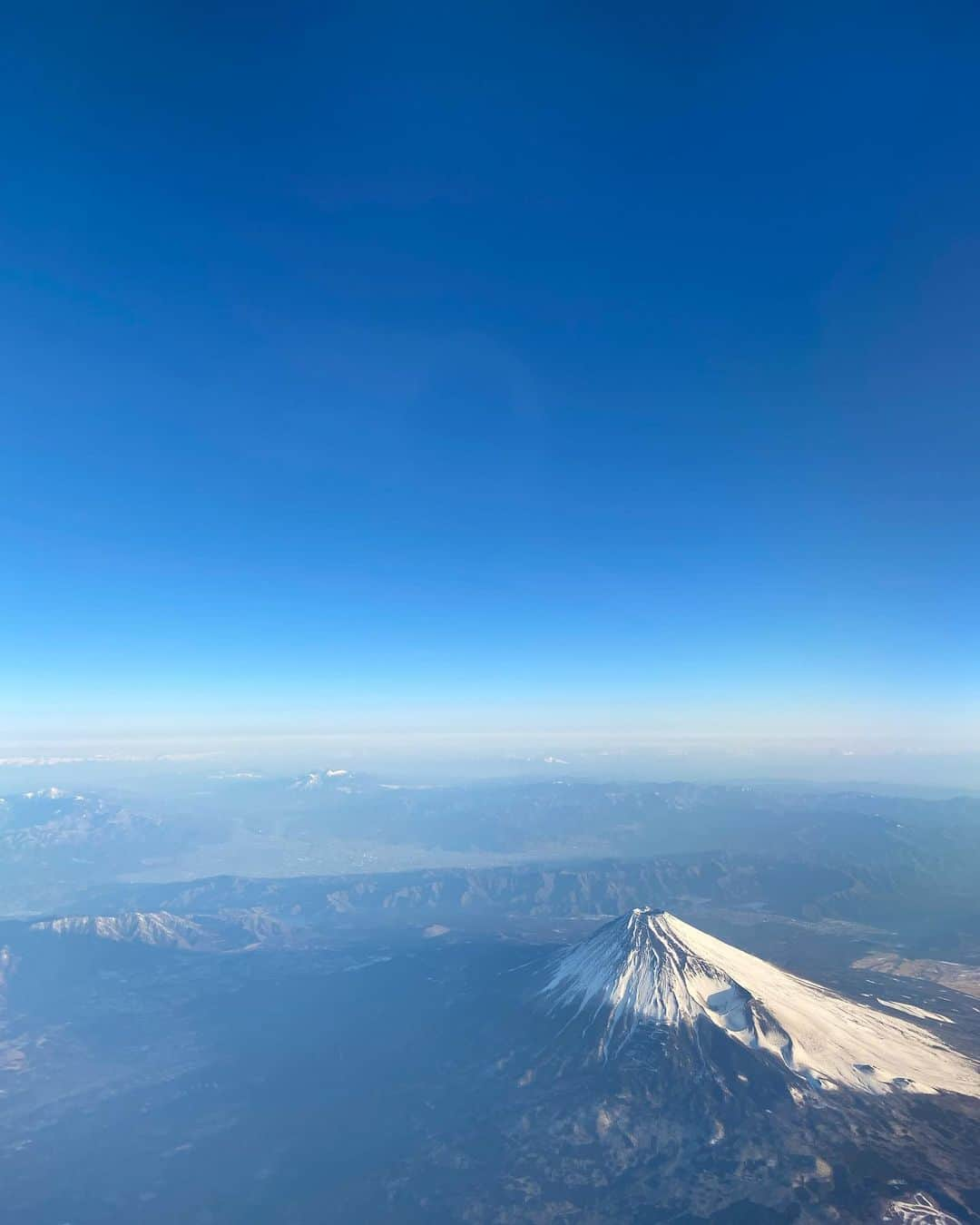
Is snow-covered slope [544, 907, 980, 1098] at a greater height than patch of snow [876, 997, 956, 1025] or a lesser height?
greater

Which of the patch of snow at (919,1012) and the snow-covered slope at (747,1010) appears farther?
the patch of snow at (919,1012)

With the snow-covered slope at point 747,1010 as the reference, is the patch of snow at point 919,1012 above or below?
below

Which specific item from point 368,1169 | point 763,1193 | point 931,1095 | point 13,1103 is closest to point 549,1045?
point 368,1169

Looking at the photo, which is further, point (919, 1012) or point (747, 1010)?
point (919, 1012)

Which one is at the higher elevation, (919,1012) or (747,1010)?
(747,1010)

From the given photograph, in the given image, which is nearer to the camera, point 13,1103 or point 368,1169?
point 368,1169

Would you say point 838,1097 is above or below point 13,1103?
above

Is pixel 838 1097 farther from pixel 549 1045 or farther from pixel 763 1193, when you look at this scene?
pixel 549 1045

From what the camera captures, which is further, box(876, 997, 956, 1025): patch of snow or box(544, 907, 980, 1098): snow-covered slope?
box(876, 997, 956, 1025): patch of snow
